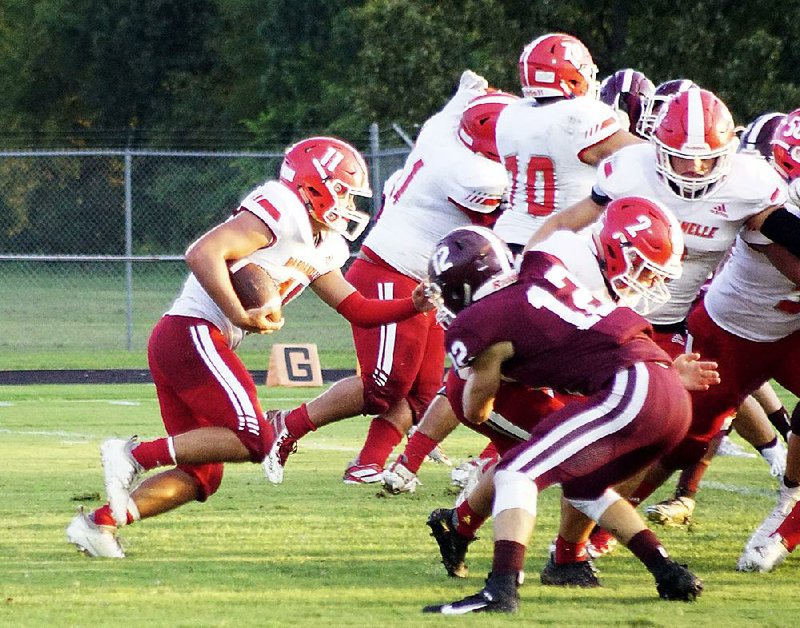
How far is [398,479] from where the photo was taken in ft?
22.6

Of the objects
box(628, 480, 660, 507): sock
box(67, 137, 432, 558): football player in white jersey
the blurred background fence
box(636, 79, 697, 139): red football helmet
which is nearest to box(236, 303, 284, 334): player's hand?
box(67, 137, 432, 558): football player in white jersey

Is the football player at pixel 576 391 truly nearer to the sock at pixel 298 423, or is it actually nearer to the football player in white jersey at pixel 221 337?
the football player in white jersey at pixel 221 337

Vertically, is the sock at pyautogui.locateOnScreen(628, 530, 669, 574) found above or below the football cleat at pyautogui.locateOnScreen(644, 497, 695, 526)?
above

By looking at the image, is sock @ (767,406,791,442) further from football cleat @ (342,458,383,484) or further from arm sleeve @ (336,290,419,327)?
arm sleeve @ (336,290,419,327)

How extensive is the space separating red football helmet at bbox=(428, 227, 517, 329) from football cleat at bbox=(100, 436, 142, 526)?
1350mm

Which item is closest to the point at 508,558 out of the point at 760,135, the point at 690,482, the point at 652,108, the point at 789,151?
the point at 690,482

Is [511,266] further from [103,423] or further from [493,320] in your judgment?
[103,423]

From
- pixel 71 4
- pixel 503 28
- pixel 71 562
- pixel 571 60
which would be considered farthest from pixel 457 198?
pixel 71 4

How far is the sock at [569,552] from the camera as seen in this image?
4875mm

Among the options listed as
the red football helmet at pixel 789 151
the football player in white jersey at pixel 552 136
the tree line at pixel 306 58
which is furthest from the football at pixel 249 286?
the tree line at pixel 306 58

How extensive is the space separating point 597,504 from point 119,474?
1.82m

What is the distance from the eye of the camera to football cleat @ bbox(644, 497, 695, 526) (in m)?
6.18

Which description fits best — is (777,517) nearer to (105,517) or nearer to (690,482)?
(690,482)

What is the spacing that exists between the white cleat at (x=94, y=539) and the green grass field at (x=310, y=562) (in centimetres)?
5
